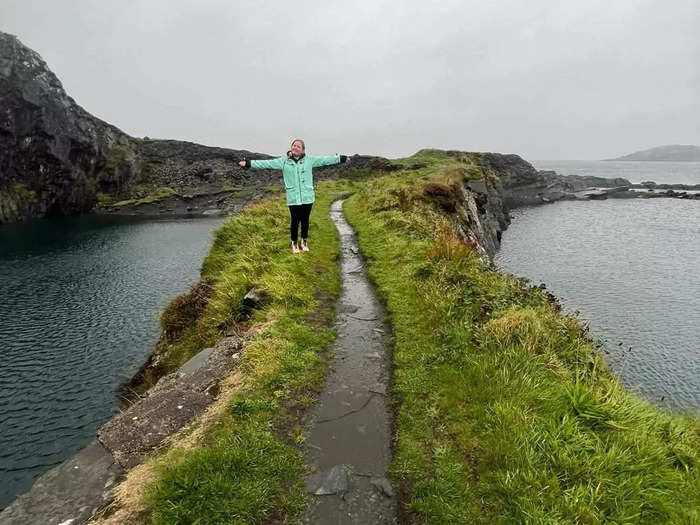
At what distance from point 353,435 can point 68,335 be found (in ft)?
75.4

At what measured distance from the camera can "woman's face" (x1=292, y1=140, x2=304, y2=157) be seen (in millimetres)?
14867

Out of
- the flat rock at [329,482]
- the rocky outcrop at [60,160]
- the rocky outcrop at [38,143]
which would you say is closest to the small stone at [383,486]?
the flat rock at [329,482]

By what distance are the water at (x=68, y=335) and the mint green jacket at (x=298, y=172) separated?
39.5 ft

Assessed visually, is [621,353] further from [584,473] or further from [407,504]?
[407,504]

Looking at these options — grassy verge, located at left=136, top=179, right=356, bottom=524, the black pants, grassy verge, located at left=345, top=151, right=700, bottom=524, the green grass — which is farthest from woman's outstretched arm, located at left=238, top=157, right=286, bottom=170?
the green grass

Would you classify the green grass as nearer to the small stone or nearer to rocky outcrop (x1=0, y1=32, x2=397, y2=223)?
rocky outcrop (x1=0, y1=32, x2=397, y2=223)

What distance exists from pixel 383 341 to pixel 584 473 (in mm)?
5599

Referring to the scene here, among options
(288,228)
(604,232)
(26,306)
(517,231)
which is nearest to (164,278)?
(26,306)

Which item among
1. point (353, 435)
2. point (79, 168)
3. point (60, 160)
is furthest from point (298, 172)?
point (79, 168)

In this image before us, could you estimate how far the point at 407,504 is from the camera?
582cm

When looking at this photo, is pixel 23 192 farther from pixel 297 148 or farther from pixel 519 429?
pixel 519 429

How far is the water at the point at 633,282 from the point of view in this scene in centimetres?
2134

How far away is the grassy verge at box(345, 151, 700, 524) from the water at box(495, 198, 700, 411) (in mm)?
4999

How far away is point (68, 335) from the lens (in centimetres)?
2322
